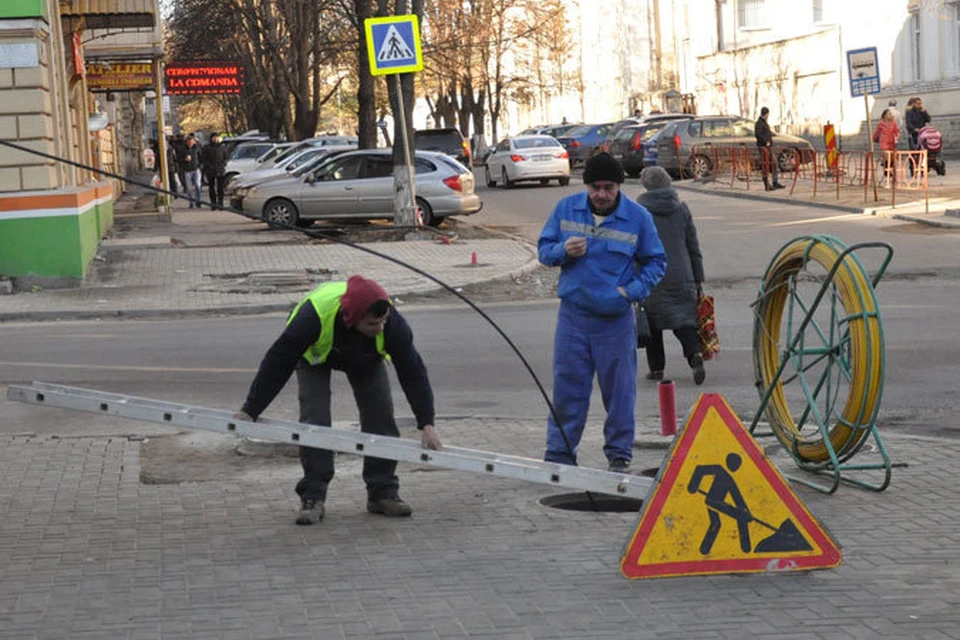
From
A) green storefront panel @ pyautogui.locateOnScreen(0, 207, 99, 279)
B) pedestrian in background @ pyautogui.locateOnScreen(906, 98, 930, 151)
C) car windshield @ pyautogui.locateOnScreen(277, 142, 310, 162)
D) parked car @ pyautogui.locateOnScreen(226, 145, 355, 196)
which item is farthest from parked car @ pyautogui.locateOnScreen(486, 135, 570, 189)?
green storefront panel @ pyautogui.locateOnScreen(0, 207, 99, 279)

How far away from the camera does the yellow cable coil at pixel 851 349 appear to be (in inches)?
288

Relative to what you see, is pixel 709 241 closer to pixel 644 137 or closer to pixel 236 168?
pixel 644 137

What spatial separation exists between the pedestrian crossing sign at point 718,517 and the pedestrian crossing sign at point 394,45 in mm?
16027

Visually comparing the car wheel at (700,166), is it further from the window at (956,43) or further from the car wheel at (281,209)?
the car wheel at (281,209)

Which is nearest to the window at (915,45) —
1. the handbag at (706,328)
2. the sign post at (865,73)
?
the sign post at (865,73)

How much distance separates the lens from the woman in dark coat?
37.2 ft

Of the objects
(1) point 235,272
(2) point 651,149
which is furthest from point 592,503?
(2) point 651,149

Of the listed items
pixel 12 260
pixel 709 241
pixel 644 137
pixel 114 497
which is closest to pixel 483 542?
pixel 114 497

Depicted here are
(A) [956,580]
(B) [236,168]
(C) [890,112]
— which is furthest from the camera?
(B) [236,168]

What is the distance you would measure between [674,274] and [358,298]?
198 inches

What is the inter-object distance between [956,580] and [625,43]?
7248 cm

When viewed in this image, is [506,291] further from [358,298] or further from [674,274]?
[358,298]

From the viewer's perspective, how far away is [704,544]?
6.11 m

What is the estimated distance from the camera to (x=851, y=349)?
7.73 metres
